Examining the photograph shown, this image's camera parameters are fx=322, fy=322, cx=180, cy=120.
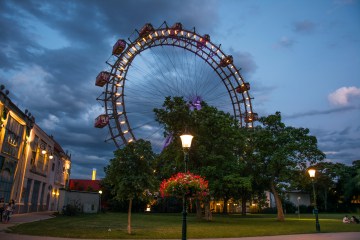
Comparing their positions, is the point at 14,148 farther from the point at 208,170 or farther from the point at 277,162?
the point at 277,162

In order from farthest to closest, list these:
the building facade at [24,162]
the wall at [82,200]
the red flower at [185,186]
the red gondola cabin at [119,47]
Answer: the wall at [82,200], the red gondola cabin at [119,47], the building facade at [24,162], the red flower at [185,186]

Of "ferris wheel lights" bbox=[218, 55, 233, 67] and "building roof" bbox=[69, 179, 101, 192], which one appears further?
"building roof" bbox=[69, 179, 101, 192]

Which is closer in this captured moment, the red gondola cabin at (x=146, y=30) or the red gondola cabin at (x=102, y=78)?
the red gondola cabin at (x=102, y=78)

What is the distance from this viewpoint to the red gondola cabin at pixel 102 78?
4253 cm

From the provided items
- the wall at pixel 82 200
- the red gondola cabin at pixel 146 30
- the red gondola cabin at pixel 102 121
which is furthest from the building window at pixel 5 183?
the red gondola cabin at pixel 146 30

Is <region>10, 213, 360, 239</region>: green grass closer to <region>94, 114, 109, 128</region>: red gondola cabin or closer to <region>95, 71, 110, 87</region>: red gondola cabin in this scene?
<region>94, 114, 109, 128</region>: red gondola cabin

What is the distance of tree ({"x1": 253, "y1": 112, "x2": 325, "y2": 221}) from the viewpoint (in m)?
38.3

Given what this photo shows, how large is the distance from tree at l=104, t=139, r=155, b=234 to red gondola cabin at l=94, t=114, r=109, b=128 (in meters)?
21.9

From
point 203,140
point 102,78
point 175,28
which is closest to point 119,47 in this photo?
point 102,78

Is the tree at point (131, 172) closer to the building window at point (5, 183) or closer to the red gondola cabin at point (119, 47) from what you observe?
the building window at point (5, 183)

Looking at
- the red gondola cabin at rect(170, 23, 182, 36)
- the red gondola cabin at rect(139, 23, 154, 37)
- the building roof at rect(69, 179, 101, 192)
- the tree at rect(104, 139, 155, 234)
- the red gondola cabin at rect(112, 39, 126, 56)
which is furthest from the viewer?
the building roof at rect(69, 179, 101, 192)

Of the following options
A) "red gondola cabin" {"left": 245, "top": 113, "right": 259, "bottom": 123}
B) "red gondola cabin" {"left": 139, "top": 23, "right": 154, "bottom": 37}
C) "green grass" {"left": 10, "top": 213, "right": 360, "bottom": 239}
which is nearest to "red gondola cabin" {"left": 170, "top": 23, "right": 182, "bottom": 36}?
"red gondola cabin" {"left": 139, "top": 23, "right": 154, "bottom": 37}

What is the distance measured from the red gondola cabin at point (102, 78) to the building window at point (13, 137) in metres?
12.9

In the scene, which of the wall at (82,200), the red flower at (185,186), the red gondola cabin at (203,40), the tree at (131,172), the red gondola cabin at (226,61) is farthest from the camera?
the red gondola cabin at (226,61)
